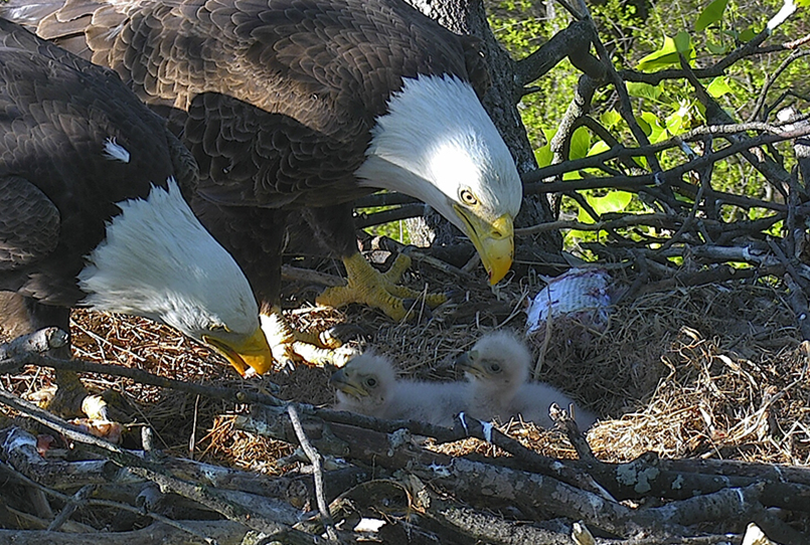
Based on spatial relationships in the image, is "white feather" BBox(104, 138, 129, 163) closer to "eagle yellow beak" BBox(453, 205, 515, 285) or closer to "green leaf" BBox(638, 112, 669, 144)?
"eagle yellow beak" BBox(453, 205, 515, 285)

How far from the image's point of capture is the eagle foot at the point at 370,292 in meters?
4.58

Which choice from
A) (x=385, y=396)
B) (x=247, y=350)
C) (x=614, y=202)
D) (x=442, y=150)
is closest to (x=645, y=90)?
(x=614, y=202)

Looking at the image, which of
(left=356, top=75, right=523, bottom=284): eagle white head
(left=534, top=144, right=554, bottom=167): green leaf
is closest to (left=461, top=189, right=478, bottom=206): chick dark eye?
(left=356, top=75, right=523, bottom=284): eagle white head

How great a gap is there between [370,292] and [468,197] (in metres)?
1.08

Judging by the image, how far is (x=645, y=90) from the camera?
5129 mm

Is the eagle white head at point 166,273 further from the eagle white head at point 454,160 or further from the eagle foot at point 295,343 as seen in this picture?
the eagle foot at point 295,343

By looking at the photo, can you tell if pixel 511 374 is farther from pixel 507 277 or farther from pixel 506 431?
pixel 507 277

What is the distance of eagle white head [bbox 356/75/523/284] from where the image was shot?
361 centimetres

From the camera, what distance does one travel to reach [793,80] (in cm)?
1076

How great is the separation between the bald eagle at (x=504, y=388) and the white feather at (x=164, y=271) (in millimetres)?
835

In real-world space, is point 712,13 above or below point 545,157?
above

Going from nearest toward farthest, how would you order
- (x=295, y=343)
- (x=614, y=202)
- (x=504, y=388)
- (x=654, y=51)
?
(x=504, y=388) < (x=295, y=343) < (x=614, y=202) < (x=654, y=51)

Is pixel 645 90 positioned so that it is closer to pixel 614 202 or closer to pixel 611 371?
pixel 614 202

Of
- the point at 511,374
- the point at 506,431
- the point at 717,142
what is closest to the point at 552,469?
the point at 506,431
